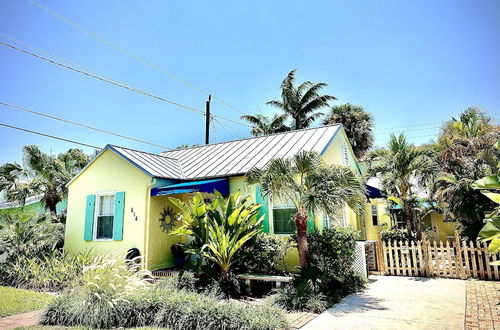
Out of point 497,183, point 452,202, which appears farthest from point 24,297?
point 452,202

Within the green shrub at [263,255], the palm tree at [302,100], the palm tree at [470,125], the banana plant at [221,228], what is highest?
the palm tree at [302,100]

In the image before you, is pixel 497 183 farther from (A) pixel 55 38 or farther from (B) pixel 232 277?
(A) pixel 55 38

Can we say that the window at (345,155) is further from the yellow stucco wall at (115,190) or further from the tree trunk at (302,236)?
the yellow stucco wall at (115,190)

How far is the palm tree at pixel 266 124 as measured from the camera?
3144 cm

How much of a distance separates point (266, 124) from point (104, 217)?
21772 mm

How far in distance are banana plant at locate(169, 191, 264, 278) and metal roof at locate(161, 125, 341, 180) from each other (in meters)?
2.28

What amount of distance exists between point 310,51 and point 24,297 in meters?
14.4

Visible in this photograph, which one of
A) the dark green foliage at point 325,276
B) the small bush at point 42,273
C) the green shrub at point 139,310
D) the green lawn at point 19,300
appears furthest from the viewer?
the small bush at point 42,273

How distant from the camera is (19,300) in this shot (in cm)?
845

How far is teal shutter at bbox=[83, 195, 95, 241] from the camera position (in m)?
12.5

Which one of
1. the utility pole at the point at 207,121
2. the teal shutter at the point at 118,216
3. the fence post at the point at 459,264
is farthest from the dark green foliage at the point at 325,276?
the utility pole at the point at 207,121

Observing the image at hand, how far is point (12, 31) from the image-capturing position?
13609 mm

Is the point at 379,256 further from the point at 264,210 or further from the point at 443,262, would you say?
the point at 264,210

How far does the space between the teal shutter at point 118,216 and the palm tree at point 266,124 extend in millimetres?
20980
